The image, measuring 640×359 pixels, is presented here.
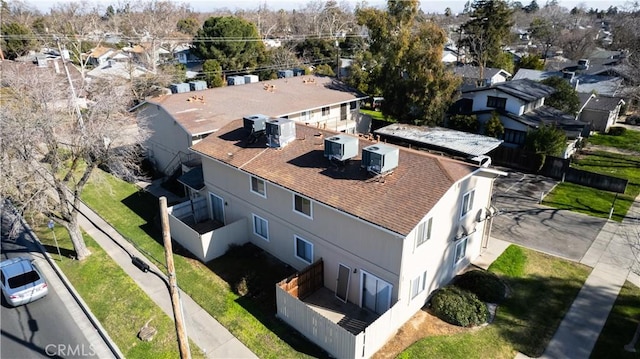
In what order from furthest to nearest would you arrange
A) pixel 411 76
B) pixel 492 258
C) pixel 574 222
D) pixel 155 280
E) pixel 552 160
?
1. pixel 411 76
2. pixel 552 160
3. pixel 574 222
4. pixel 492 258
5. pixel 155 280

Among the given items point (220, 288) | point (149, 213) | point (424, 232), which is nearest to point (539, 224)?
point (424, 232)

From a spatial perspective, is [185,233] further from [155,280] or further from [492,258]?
[492,258]

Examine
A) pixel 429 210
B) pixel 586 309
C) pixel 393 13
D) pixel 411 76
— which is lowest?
pixel 586 309

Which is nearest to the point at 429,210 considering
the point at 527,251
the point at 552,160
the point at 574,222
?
the point at 527,251

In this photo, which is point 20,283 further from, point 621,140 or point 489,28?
point 489,28

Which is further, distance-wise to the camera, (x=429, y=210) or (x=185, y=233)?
(x=185, y=233)

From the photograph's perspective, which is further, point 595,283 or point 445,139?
point 445,139

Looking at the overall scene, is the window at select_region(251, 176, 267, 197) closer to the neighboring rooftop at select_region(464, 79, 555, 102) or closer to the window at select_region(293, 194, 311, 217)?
the window at select_region(293, 194, 311, 217)
